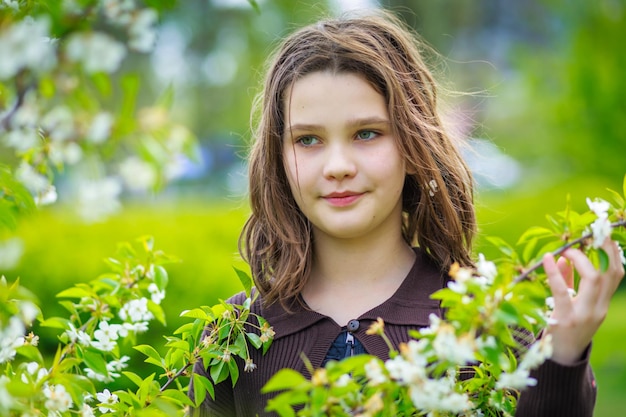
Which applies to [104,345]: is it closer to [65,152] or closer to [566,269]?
[65,152]

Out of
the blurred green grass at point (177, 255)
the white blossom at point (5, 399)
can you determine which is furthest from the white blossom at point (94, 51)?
the blurred green grass at point (177, 255)

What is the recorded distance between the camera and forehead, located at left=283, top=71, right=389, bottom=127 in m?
2.06

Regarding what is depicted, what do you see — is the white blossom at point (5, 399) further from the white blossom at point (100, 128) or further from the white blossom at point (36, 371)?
the white blossom at point (100, 128)

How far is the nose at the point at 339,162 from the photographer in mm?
2008

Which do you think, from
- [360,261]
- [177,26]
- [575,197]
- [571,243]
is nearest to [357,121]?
[360,261]

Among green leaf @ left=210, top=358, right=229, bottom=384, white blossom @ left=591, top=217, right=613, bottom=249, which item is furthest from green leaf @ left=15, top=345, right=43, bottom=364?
white blossom @ left=591, top=217, right=613, bottom=249

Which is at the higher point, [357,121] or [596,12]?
[596,12]

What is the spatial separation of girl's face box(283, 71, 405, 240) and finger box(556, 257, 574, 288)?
0.52m

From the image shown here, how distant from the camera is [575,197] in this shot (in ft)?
25.6

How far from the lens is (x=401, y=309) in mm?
2070

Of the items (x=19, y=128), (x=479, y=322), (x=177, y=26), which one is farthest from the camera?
(x=177, y=26)

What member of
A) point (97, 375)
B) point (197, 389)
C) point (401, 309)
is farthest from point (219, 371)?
point (401, 309)

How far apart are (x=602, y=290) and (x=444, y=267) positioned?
68cm

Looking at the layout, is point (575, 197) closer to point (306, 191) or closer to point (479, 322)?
point (306, 191)
